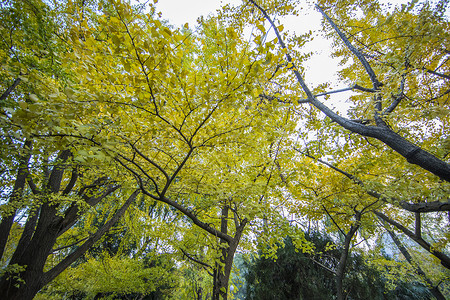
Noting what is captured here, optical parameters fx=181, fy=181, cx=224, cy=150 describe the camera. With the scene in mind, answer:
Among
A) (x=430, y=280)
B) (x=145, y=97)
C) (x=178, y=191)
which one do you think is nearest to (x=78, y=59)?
(x=145, y=97)

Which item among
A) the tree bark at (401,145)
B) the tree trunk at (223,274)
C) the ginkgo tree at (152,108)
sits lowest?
the tree trunk at (223,274)

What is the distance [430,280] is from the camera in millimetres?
5367

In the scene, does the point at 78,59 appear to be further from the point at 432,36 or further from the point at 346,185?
the point at 346,185

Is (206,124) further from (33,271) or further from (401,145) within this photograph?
(33,271)

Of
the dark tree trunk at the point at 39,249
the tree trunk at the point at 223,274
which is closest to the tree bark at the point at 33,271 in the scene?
the dark tree trunk at the point at 39,249

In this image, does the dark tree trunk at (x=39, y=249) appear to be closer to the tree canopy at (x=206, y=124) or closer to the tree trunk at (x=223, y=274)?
the tree canopy at (x=206, y=124)

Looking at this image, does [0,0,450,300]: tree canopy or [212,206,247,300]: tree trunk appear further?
[212,206,247,300]: tree trunk

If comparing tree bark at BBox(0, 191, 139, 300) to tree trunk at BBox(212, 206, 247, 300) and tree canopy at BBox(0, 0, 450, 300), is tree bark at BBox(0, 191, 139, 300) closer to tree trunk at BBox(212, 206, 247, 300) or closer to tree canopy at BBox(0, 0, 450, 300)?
tree canopy at BBox(0, 0, 450, 300)

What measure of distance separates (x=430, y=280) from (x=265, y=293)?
16.3 ft

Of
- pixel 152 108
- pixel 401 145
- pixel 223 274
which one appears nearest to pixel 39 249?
pixel 223 274

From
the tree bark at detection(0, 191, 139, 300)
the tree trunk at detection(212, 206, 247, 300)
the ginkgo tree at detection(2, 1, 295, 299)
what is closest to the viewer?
the ginkgo tree at detection(2, 1, 295, 299)

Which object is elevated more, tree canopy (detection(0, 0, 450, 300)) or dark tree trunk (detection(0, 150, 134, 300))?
tree canopy (detection(0, 0, 450, 300))

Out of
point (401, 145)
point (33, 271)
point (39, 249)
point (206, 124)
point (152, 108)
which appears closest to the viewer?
point (152, 108)

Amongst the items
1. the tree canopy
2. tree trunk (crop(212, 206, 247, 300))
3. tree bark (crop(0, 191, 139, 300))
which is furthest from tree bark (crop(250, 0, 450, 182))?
tree bark (crop(0, 191, 139, 300))
